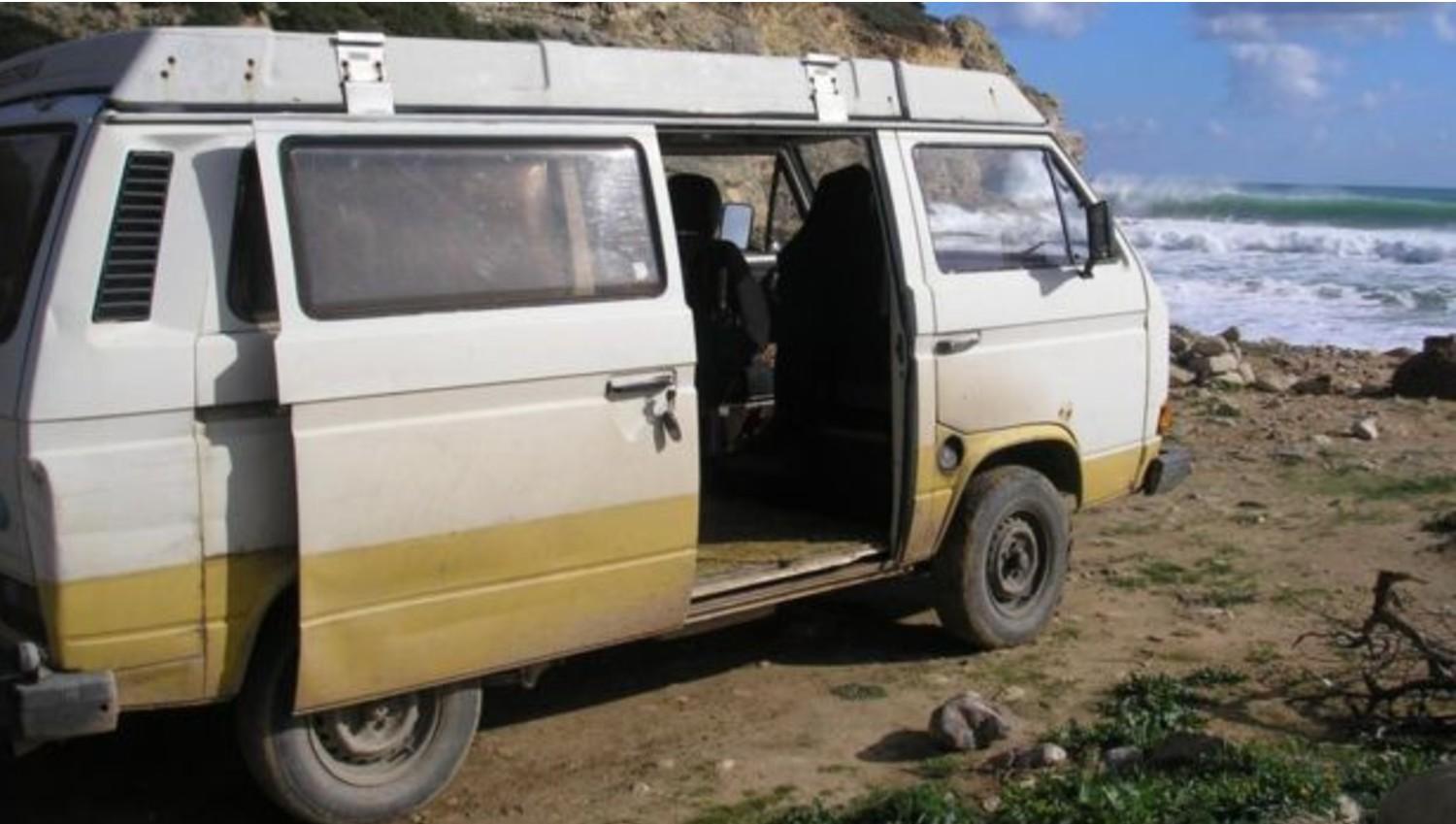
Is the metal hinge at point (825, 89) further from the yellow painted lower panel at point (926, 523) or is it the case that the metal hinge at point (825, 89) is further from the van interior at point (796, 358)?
the yellow painted lower panel at point (926, 523)

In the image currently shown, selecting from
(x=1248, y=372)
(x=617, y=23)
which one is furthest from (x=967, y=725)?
(x=617, y=23)

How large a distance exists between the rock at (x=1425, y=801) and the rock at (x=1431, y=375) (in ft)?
31.9

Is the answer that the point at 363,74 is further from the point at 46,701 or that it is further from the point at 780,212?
the point at 780,212

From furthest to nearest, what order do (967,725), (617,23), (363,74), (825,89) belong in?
(617,23), (825,89), (967,725), (363,74)

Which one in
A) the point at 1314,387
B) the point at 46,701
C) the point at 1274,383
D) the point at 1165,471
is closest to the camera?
the point at 46,701

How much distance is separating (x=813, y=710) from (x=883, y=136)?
221 centimetres

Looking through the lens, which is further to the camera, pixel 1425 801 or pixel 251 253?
pixel 251 253

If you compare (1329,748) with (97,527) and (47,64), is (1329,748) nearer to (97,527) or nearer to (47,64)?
(97,527)

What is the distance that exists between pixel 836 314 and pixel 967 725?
203 cm

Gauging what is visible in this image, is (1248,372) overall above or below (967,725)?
above

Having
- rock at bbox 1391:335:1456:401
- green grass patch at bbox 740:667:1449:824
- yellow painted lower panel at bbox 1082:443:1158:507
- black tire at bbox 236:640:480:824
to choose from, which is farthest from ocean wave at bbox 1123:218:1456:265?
black tire at bbox 236:640:480:824

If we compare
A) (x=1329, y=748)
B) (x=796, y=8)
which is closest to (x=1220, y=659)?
(x=1329, y=748)

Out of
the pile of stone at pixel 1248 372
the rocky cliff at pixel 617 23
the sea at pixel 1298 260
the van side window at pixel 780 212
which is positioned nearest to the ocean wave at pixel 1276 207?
the sea at pixel 1298 260

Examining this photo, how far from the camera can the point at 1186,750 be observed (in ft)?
16.2
